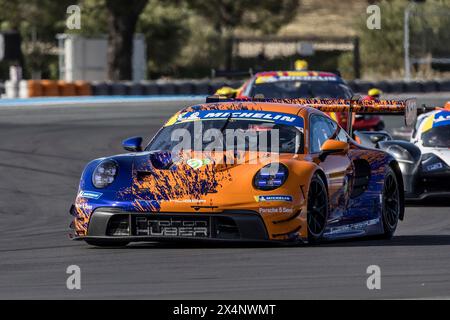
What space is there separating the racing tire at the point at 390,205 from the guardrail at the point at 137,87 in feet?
74.3

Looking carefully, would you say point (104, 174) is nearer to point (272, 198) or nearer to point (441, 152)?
point (272, 198)

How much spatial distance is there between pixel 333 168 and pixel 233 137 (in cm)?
86

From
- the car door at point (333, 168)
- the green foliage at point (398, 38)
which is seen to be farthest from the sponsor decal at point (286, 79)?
the green foliage at point (398, 38)

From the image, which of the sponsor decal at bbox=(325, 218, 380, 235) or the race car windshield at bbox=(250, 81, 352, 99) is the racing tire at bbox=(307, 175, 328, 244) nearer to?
the sponsor decal at bbox=(325, 218, 380, 235)

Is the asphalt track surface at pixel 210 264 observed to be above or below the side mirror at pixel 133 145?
below

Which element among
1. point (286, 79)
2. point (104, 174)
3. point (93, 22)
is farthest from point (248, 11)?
→ point (104, 174)

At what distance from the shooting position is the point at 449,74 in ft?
150

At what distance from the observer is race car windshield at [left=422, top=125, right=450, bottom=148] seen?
15406mm

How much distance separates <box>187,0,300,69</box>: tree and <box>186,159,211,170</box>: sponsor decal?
5060 cm

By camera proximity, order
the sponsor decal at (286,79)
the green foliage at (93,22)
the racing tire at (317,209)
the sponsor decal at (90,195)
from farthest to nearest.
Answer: the green foliage at (93,22), the sponsor decal at (286,79), the racing tire at (317,209), the sponsor decal at (90,195)

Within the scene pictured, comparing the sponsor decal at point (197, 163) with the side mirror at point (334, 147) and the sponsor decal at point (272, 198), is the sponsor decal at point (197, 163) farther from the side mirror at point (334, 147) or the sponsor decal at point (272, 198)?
the side mirror at point (334, 147)

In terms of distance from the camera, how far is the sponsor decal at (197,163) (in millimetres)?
10148
